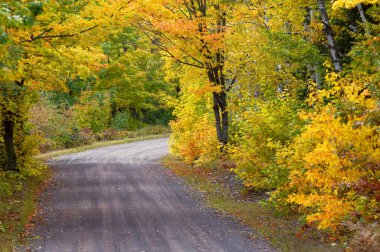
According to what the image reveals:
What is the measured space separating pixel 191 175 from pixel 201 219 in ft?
26.1

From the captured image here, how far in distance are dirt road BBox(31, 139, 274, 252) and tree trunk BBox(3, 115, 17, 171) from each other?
1803mm

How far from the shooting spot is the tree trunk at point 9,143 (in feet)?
60.5

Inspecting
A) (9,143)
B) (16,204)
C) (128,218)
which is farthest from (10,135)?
(128,218)

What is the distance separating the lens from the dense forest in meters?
9.23

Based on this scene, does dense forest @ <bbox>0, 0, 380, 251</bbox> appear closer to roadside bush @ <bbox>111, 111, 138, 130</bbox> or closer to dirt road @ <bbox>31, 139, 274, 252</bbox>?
dirt road @ <bbox>31, 139, 274, 252</bbox>

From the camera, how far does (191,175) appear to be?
21.5 m

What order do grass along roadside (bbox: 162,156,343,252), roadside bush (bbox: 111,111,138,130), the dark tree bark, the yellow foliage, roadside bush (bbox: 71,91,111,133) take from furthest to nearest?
roadside bush (bbox: 111,111,138,130), roadside bush (bbox: 71,91,111,133), the dark tree bark, grass along roadside (bbox: 162,156,343,252), the yellow foliage

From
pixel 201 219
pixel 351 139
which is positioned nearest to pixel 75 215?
pixel 201 219

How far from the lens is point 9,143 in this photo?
1870cm

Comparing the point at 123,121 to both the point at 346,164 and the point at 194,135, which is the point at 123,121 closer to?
the point at 194,135

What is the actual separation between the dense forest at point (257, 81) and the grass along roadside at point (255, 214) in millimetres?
519

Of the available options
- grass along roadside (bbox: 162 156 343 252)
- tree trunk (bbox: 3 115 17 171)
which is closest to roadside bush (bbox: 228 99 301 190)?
grass along roadside (bbox: 162 156 343 252)

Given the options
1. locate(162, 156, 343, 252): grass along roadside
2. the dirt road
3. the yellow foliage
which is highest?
the yellow foliage

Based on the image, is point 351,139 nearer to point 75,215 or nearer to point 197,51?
point 75,215
